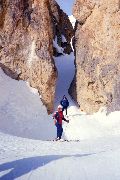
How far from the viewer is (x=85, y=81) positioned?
111ft

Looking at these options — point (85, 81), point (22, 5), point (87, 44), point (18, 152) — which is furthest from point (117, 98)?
point (18, 152)

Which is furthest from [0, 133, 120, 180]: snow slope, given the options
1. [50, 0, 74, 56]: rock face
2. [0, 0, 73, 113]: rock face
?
[50, 0, 74, 56]: rock face

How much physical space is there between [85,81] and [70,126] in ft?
18.2

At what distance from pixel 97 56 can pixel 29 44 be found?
647 cm

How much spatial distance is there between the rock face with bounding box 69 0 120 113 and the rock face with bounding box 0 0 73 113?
2.57m

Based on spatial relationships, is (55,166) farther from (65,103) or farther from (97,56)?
(97,56)

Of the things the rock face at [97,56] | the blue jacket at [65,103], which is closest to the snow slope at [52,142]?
the blue jacket at [65,103]

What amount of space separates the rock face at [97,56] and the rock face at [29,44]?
257cm

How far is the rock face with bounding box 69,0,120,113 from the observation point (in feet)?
105

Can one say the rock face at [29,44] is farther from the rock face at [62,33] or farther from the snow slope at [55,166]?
the snow slope at [55,166]

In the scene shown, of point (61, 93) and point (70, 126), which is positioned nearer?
point (70, 126)

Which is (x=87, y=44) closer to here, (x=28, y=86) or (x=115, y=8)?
(x=115, y=8)

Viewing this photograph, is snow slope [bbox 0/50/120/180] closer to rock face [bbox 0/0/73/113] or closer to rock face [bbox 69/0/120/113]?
rock face [bbox 0/0/73/113]

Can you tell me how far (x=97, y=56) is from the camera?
109 feet
